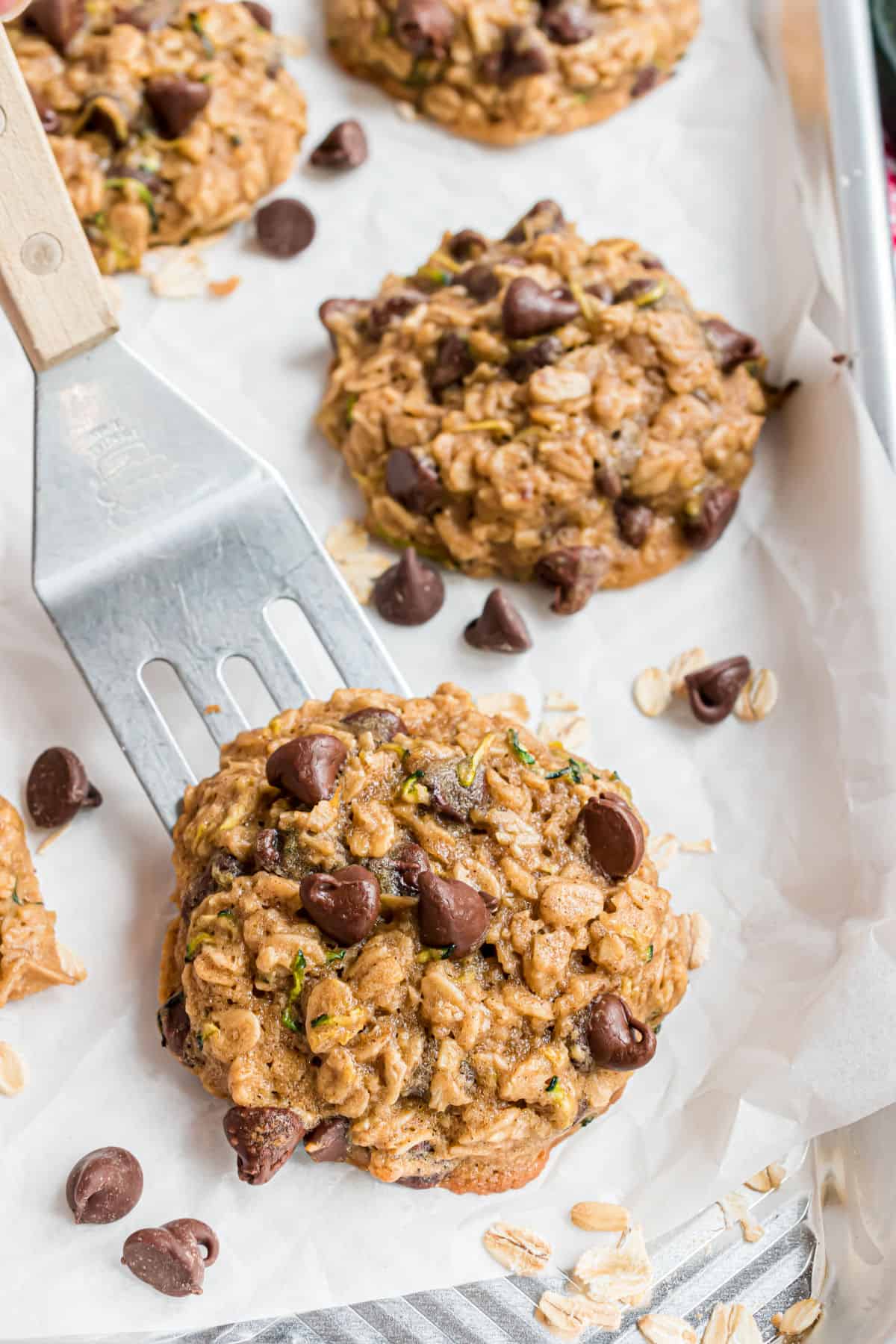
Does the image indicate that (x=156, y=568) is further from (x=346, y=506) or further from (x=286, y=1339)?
(x=286, y=1339)

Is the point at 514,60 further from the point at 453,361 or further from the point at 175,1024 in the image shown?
the point at 175,1024

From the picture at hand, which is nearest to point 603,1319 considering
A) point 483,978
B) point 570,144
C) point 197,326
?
point 483,978

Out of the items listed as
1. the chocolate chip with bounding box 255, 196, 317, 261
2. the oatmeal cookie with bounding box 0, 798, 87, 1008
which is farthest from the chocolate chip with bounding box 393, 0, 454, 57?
the oatmeal cookie with bounding box 0, 798, 87, 1008

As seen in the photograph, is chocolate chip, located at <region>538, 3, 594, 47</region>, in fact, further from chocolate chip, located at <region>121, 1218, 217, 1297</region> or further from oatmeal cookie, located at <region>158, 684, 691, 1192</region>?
chocolate chip, located at <region>121, 1218, 217, 1297</region>

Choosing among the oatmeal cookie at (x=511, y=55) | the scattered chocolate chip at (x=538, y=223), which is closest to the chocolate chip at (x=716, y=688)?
the scattered chocolate chip at (x=538, y=223)

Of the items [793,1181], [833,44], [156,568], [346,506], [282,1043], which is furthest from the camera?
[833,44]
